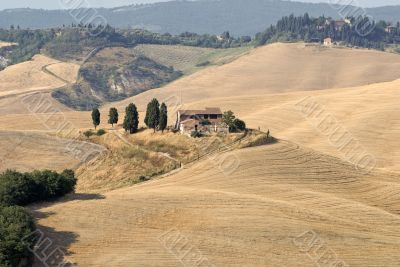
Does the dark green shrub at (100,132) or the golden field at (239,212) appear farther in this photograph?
the dark green shrub at (100,132)

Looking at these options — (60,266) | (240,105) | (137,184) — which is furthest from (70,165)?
(240,105)

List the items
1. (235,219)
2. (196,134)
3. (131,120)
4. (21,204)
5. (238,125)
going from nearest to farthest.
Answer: (235,219) < (21,204) < (196,134) < (238,125) < (131,120)

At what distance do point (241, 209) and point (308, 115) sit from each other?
74573 millimetres

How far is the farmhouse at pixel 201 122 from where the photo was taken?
102 m

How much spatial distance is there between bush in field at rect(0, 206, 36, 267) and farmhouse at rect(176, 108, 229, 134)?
133 feet

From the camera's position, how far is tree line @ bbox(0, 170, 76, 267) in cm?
5906

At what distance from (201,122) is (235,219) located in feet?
111

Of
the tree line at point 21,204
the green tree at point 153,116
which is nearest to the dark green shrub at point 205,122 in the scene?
the green tree at point 153,116

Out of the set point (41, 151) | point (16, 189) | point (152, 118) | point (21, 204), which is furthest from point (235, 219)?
point (41, 151)

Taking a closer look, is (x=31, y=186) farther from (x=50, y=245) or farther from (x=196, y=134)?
(x=196, y=134)

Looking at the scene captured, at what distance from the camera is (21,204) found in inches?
2908

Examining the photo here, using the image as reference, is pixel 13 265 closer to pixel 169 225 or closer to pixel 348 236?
pixel 169 225

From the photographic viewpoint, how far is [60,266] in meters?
60.9

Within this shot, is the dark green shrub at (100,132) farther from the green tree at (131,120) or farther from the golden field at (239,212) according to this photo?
the green tree at (131,120)
